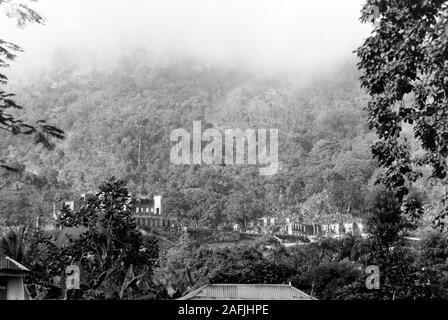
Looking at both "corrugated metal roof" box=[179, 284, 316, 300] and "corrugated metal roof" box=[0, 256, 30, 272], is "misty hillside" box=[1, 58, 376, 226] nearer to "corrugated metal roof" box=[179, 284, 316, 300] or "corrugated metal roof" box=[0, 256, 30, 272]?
"corrugated metal roof" box=[179, 284, 316, 300]

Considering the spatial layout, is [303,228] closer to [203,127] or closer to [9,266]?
[203,127]

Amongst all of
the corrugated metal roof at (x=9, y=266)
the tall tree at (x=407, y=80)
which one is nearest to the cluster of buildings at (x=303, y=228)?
the corrugated metal roof at (x=9, y=266)

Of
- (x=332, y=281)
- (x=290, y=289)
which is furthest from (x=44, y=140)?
(x=332, y=281)

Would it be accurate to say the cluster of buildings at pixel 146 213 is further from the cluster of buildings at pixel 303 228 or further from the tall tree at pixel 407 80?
the tall tree at pixel 407 80

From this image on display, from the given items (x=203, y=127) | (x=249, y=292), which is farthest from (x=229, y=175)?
(x=249, y=292)

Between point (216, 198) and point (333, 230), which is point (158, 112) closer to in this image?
point (216, 198)
